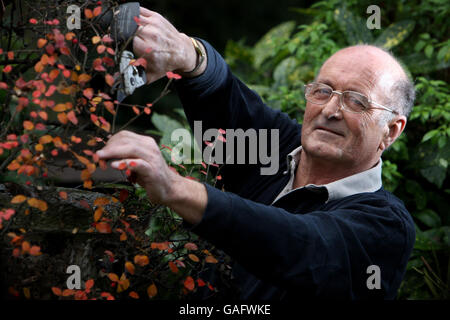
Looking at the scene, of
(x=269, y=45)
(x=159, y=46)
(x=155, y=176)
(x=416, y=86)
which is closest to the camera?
(x=155, y=176)

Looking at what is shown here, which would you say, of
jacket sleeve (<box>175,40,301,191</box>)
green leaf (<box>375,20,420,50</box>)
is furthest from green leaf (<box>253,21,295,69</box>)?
jacket sleeve (<box>175,40,301,191</box>)

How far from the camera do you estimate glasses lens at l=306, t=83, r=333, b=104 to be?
1.97 metres

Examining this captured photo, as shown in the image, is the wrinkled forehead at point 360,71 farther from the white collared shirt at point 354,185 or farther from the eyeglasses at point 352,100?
the white collared shirt at point 354,185

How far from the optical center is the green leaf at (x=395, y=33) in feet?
11.8

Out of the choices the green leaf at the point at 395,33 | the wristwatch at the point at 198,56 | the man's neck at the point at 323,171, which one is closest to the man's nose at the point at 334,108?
the man's neck at the point at 323,171

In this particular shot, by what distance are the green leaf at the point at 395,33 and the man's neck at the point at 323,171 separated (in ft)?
6.11

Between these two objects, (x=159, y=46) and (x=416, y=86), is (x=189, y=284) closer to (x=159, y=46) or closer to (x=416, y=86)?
(x=159, y=46)

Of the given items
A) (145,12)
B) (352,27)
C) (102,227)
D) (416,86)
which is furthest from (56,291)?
(352,27)

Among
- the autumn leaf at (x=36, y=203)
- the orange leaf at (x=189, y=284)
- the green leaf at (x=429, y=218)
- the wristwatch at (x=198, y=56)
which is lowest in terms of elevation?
the green leaf at (x=429, y=218)

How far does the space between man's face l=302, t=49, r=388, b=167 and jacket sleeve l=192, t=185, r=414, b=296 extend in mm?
292

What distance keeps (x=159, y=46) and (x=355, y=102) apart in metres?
0.76

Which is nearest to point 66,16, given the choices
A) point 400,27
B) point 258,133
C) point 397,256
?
→ point 258,133

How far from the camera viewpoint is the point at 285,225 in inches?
53.7
